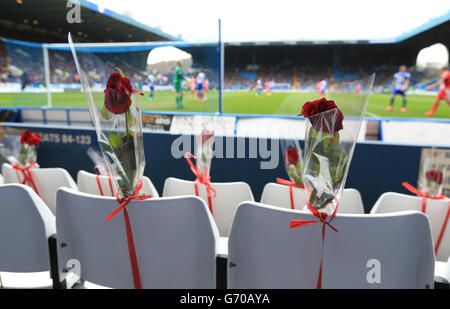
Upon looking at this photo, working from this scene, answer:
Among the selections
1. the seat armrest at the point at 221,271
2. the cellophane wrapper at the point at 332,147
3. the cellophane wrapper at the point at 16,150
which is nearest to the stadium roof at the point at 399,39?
the cellophane wrapper at the point at 332,147

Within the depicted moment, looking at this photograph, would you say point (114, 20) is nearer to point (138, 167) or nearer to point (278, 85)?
point (138, 167)

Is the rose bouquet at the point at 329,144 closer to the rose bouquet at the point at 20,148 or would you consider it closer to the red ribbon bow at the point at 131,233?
the red ribbon bow at the point at 131,233

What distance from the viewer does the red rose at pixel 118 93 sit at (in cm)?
95

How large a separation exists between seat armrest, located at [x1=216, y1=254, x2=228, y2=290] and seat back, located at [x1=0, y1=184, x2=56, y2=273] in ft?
2.24

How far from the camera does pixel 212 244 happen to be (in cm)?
97

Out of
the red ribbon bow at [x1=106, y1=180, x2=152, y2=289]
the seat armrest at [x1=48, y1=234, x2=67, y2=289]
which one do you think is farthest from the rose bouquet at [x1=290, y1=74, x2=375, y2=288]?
the seat armrest at [x1=48, y1=234, x2=67, y2=289]

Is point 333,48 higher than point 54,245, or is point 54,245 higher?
point 333,48

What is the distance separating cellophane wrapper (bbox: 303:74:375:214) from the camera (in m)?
0.87

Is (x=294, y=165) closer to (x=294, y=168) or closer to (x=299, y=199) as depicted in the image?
(x=294, y=168)

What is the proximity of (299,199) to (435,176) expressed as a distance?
718 mm

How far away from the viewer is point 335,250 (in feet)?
2.81

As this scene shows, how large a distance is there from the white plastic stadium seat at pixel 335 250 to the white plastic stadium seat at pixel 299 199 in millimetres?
607
